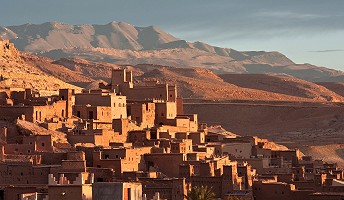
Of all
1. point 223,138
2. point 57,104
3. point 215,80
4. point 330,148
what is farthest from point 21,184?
point 215,80

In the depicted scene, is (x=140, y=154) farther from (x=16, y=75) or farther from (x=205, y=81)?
(x=205, y=81)

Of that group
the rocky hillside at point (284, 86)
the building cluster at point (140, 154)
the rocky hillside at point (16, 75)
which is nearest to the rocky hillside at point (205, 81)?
the rocky hillside at point (284, 86)

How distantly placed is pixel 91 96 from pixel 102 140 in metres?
7.82

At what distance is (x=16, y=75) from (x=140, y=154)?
25936 mm

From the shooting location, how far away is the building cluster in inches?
1748

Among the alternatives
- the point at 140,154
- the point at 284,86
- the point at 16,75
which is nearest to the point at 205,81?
the point at 284,86

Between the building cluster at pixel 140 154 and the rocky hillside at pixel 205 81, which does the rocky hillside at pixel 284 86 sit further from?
the building cluster at pixel 140 154

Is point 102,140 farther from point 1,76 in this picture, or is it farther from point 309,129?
point 309,129

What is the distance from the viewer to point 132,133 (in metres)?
54.1

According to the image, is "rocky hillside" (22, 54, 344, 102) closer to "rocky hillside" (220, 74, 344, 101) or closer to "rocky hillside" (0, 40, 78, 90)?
"rocky hillside" (220, 74, 344, 101)

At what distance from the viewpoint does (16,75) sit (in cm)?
7312

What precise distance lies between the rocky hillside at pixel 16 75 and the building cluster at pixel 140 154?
7726 millimetres

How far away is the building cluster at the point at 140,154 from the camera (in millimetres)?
44406

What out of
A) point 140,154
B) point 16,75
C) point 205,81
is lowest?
point 140,154
